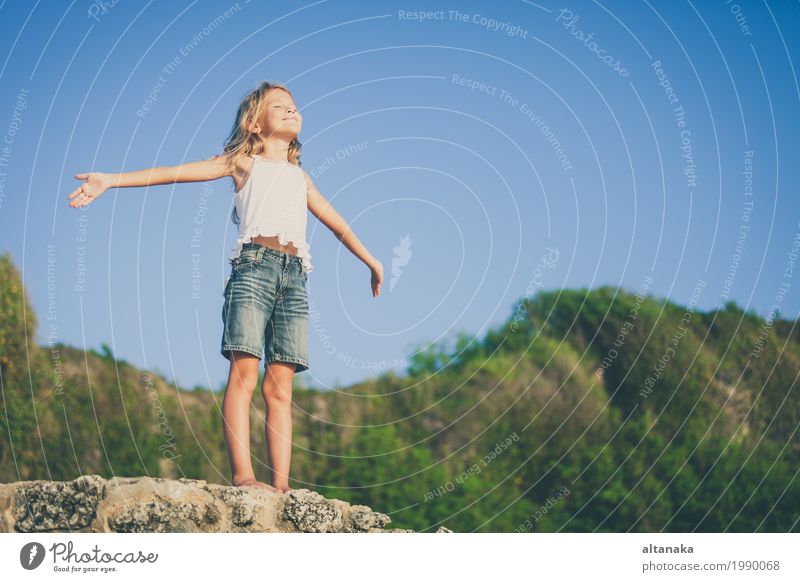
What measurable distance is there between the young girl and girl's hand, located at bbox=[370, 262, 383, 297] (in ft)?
2.28

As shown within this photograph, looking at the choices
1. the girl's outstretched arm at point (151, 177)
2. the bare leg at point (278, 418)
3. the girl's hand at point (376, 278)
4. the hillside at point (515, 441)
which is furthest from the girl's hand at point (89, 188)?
the hillside at point (515, 441)

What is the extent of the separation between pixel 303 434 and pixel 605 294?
1418 centimetres

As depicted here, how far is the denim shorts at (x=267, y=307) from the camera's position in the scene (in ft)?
23.7

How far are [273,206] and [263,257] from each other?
43 centimetres

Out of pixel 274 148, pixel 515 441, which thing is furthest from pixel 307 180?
pixel 515 441

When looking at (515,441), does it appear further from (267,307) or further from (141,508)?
(141,508)

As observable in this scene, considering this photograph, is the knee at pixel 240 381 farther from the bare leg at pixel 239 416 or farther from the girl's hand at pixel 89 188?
the girl's hand at pixel 89 188

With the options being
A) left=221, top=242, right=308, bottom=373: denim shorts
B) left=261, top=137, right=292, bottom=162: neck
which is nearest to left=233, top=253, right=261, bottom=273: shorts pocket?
left=221, top=242, right=308, bottom=373: denim shorts

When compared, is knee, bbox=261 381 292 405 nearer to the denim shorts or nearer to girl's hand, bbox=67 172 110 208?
the denim shorts

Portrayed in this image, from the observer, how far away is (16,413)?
19250mm

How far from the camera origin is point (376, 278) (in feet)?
27.2
